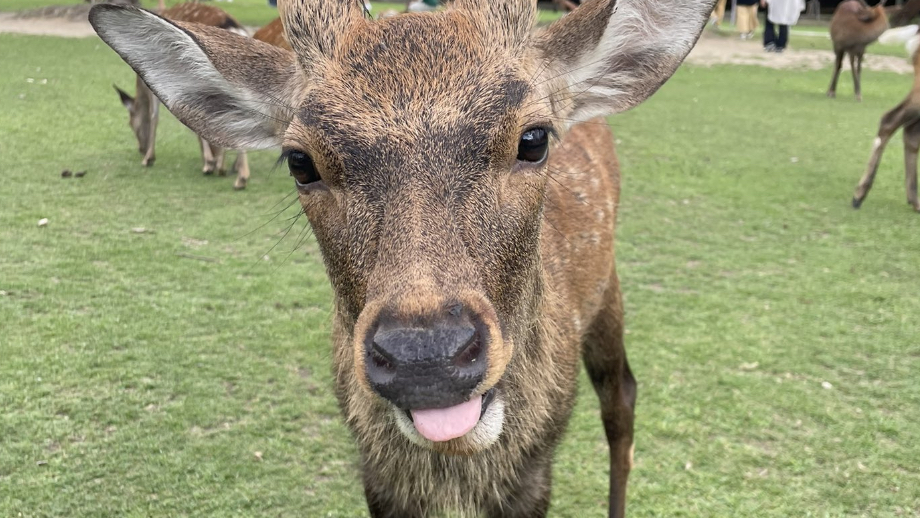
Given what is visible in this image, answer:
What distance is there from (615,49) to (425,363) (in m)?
1.46

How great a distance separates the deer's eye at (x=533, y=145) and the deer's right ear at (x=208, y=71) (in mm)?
779

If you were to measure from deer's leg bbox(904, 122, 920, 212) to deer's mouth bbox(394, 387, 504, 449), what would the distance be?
7.06 meters

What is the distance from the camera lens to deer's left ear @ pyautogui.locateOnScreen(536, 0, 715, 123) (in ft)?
7.66

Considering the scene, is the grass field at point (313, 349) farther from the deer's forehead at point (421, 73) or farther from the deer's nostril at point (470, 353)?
the deer's nostril at point (470, 353)

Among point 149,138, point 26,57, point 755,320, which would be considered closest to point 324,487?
point 755,320

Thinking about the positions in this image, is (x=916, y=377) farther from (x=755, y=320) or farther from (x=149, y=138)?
(x=149, y=138)

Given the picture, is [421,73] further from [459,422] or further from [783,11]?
[783,11]

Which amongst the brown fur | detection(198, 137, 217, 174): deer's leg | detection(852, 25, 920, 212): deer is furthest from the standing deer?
detection(198, 137, 217, 174): deer's leg

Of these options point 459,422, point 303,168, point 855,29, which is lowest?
point 855,29

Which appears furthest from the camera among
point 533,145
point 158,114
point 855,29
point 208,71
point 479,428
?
point 855,29

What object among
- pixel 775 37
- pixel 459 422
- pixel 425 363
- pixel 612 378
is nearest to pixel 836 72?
pixel 775 37

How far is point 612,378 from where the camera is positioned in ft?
11.8

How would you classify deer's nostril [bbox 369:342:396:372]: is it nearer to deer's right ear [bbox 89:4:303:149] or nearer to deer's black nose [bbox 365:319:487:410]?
deer's black nose [bbox 365:319:487:410]

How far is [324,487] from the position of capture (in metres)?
3.52
